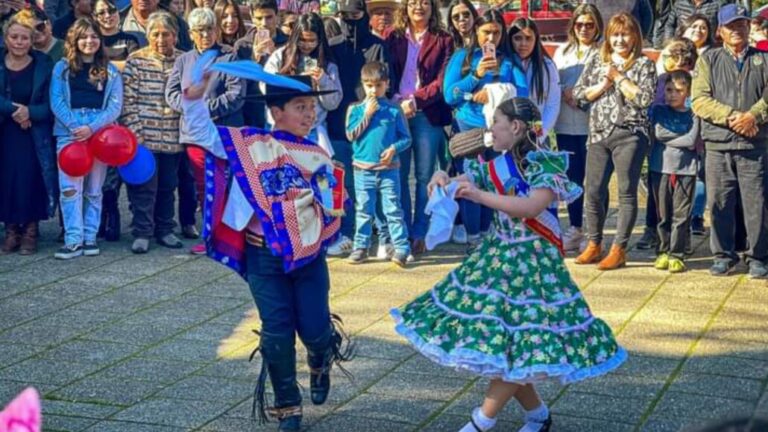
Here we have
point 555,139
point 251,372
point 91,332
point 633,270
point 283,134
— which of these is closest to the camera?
point 283,134

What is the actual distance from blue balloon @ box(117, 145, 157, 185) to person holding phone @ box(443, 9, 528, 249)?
237cm

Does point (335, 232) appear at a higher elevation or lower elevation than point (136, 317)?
higher

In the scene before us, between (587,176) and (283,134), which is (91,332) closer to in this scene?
(283,134)

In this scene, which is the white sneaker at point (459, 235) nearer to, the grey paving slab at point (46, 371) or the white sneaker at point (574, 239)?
the white sneaker at point (574, 239)

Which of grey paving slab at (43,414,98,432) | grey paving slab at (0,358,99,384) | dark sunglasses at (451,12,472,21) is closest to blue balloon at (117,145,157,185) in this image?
dark sunglasses at (451,12,472,21)

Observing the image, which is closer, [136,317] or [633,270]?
[136,317]

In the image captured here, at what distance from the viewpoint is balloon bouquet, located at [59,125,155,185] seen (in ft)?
31.5

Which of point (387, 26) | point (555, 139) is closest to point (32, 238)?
point (387, 26)

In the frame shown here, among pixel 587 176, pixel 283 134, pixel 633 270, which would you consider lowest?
pixel 633 270

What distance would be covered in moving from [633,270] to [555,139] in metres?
1.32

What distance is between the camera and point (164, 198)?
10.1 m

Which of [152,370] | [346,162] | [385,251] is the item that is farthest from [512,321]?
[346,162]

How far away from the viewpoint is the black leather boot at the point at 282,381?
5730 millimetres

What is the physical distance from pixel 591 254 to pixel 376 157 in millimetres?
1788
